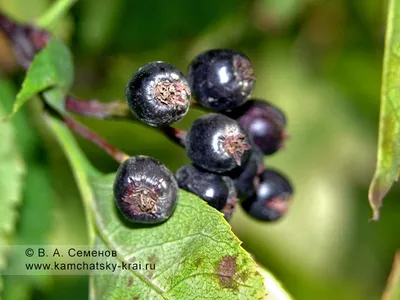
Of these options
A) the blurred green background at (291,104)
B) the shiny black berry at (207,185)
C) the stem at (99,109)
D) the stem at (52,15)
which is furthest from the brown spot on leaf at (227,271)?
the blurred green background at (291,104)

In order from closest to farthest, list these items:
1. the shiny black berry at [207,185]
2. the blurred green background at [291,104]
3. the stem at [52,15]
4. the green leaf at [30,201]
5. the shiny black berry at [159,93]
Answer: the shiny black berry at [159,93]
the shiny black berry at [207,185]
the stem at [52,15]
the green leaf at [30,201]
the blurred green background at [291,104]

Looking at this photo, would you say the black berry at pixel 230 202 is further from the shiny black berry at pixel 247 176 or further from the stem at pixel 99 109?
the stem at pixel 99 109

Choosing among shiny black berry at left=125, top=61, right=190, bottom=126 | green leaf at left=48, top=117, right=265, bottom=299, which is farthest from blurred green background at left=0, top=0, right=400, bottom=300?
shiny black berry at left=125, top=61, right=190, bottom=126

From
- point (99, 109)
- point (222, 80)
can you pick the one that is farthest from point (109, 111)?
point (222, 80)

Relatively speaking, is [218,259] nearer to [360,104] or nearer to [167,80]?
[167,80]

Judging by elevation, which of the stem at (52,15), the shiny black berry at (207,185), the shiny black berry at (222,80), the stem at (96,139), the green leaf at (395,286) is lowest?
the green leaf at (395,286)
